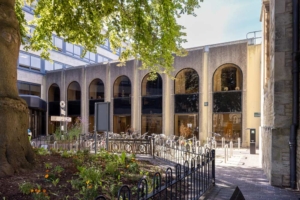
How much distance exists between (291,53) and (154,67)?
5.58 metres

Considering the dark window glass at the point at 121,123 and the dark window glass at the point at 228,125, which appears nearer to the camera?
the dark window glass at the point at 228,125

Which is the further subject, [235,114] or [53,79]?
[53,79]

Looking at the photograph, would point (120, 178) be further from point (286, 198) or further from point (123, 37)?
point (123, 37)

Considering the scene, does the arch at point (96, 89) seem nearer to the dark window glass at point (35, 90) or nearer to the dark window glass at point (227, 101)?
the dark window glass at point (35, 90)

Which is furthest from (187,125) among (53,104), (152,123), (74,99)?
(53,104)

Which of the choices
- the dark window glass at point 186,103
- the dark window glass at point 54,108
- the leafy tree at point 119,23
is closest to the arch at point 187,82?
the dark window glass at point 186,103

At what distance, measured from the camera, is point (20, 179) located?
15.3ft

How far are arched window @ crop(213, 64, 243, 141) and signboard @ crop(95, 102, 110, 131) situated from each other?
11343 mm

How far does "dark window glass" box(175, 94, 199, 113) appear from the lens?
19859 mm

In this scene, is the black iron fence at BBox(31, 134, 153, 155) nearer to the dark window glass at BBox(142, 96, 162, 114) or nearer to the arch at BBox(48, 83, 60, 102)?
the dark window glass at BBox(142, 96, 162, 114)

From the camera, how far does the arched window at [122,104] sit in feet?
76.3

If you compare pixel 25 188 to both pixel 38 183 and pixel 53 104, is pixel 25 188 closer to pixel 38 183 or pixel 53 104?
pixel 38 183

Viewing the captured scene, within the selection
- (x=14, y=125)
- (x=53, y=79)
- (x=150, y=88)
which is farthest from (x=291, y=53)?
(x=53, y=79)

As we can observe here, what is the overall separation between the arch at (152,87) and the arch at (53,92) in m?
11.5
